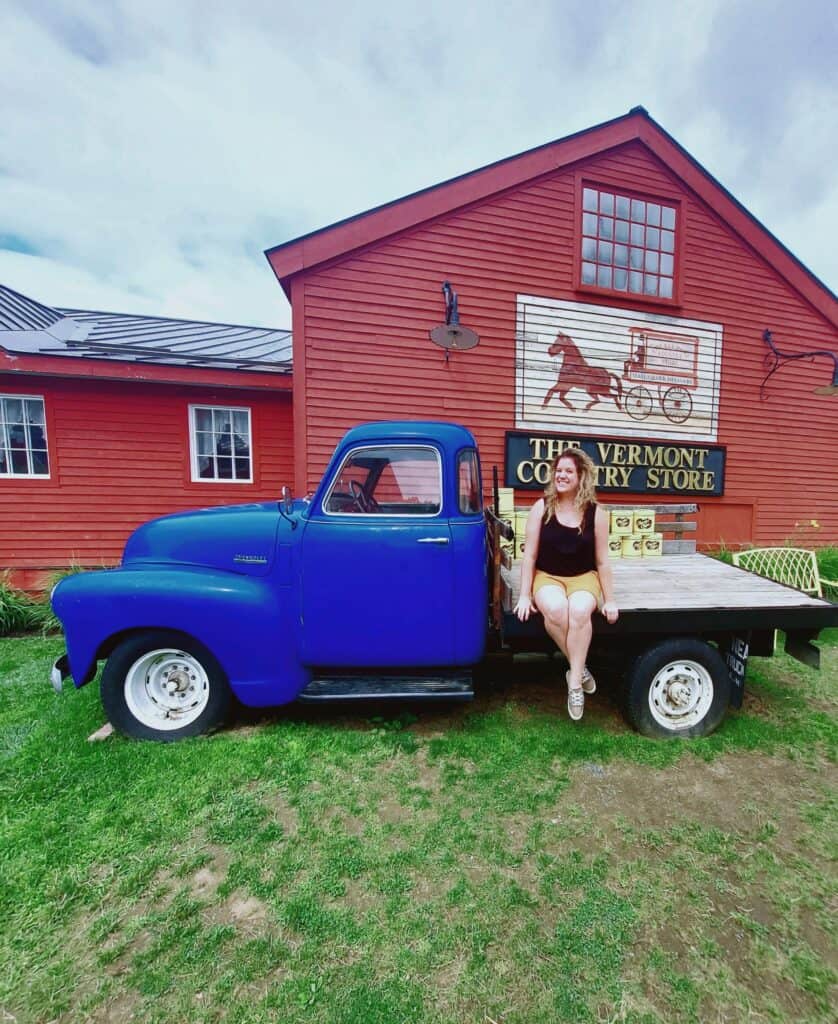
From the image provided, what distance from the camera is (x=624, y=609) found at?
2863 millimetres

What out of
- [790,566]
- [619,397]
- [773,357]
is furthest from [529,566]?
[773,357]

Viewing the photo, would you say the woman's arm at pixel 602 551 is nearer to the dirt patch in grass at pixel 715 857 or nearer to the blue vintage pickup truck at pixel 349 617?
the blue vintage pickup truck at pixel 349 617

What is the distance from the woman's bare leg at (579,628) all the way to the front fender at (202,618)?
184cm

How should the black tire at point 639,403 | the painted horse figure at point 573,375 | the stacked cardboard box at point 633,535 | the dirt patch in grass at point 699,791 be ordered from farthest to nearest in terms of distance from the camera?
the black tire at point 639,403 < the painted horse figure at point 573,375 < the stacked cardboard box at point 633,535 < the dirt patch in grass at point 699,791

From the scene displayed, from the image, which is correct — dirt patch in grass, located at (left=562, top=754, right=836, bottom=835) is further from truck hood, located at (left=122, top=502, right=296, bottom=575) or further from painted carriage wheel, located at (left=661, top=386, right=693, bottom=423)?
painted carriage wheel, located at (left=661, top=386, right=693, bottom=423)

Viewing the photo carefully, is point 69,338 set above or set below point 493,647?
above

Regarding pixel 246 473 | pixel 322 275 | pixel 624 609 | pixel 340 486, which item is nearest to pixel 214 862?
pixel 340 486

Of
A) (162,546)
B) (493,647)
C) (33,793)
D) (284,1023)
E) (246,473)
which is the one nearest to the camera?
(284,1023)

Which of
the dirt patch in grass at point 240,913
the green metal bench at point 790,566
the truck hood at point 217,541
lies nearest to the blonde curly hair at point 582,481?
the truck hood at point 217,541

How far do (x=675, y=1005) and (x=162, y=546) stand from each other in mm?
3506

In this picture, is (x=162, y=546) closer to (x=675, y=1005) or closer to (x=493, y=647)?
(x=493, y=647)

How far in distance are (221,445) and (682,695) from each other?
6.99 metres

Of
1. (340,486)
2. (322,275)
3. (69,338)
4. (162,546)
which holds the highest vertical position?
(322,275)

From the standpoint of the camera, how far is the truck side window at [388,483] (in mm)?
3018
